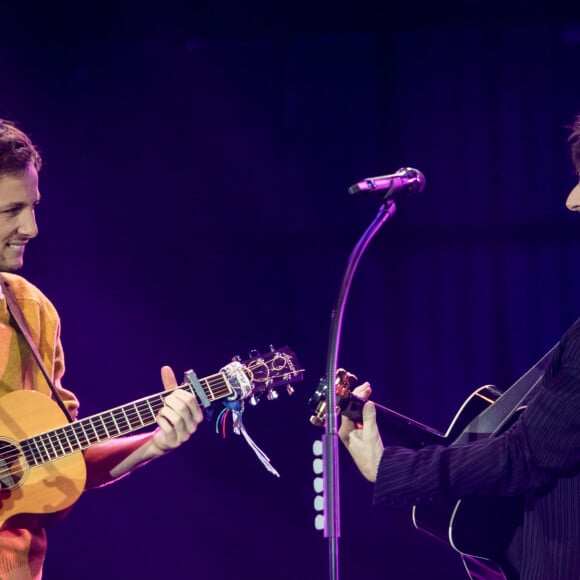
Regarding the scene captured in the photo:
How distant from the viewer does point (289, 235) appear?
16.6ft

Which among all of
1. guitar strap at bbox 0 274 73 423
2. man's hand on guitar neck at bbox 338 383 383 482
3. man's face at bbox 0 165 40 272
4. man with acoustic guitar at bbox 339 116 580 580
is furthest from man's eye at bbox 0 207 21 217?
man with acoustic guitar at bbox 339 116 580 580

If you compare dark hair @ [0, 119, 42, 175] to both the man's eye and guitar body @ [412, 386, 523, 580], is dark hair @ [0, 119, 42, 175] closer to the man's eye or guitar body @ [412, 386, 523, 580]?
the man's eye

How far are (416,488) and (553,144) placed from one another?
3187 mm

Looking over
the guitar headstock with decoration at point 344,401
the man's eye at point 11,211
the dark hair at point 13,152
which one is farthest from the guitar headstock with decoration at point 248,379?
the dark hair at point 13,152

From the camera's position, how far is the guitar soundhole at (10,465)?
276cm

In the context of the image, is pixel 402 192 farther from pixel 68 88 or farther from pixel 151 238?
pixel 68 88

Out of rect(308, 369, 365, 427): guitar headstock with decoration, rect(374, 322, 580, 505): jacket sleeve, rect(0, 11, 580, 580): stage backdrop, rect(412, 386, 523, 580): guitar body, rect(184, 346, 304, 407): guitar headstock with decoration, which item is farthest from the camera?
rect(0, 11, 580, 580): stage backdrop

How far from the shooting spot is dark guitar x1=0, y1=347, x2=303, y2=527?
2.73 metres

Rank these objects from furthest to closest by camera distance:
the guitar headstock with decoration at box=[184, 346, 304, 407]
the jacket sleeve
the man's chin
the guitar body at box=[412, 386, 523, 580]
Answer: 1. the man's chin
2. the guitar headstock with decoration at box=[184, 346, 304, 407]
3. the guitar body at box=[412, 386, 523, 580]
4. the jacket sleeve

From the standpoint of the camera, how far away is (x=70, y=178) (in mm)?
5047

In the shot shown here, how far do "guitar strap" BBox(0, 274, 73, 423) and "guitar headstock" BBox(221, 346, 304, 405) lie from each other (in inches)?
23.1

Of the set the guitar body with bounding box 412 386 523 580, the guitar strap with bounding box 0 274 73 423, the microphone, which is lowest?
the guitar body with bounding box 412 386 523 580

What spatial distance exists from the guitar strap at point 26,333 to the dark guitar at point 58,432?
41mm

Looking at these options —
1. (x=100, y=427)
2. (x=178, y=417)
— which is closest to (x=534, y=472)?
(x=178, y=417)
